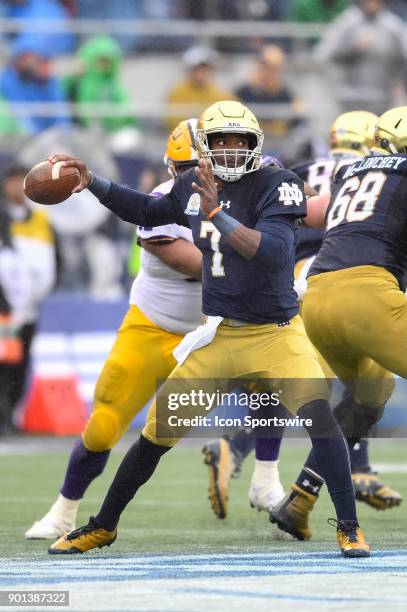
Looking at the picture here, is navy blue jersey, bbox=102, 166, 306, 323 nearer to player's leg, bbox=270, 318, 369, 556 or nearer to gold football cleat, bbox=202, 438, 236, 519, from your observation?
player's leg, bbox=270, 318, 369, 556

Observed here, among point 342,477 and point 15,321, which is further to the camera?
point 15,321

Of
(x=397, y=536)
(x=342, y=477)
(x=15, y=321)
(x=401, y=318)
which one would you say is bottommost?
(x=15, y=321)

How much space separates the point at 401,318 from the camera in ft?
20.4

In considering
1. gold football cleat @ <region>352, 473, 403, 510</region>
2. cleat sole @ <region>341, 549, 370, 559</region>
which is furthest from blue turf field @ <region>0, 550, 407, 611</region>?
gold football cleat @ <region>352, 473, 403, 510</region>

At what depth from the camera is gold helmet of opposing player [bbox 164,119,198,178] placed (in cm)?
680

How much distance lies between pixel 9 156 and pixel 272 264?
24.2 ft

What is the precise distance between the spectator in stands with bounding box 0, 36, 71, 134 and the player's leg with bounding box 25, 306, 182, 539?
6.84 meters

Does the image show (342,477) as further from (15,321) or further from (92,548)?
(15,321)

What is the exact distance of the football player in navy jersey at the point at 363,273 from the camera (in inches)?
246

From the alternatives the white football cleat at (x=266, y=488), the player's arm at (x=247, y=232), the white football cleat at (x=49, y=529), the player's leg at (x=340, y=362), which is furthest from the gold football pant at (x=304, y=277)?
the white football cleat at (x=49, y=529)

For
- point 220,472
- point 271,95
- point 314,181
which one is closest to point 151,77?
point 271,95

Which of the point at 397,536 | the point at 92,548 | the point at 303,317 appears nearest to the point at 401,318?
the point at 303,317

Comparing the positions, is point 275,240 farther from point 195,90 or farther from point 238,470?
point 195,90

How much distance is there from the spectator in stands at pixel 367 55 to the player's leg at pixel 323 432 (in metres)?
8.55
